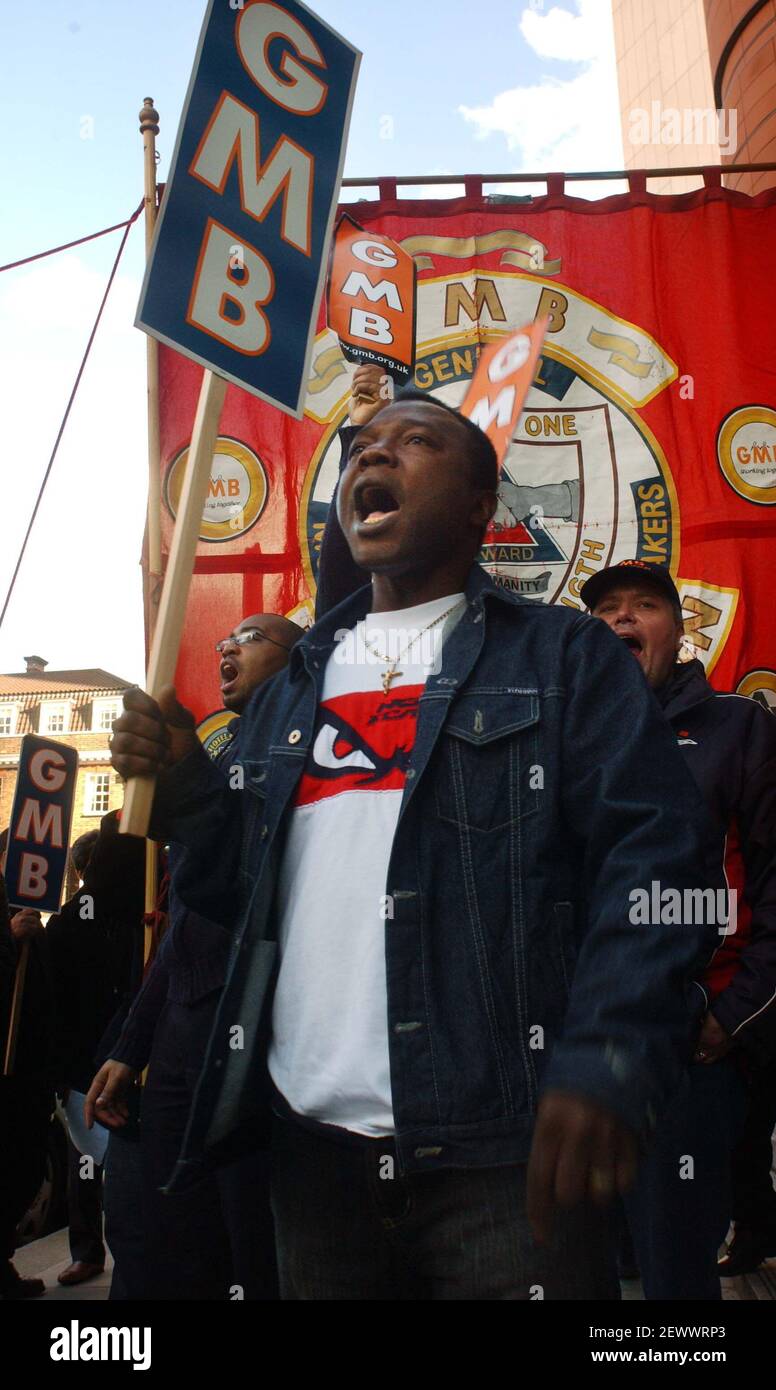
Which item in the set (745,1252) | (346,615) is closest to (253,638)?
(346,615)

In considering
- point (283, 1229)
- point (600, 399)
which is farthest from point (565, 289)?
point (283, 1229)

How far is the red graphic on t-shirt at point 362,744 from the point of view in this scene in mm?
1504

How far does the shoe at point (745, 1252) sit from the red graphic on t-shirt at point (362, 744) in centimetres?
312

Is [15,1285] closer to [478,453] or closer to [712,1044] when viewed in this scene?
[712,1044]

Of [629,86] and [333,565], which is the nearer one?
[333,565]

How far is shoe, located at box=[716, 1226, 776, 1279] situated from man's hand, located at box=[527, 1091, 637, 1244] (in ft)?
10.3

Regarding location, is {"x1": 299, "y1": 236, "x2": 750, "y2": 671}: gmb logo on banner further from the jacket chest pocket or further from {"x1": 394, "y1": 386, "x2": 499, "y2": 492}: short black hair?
the jacket chest pocket

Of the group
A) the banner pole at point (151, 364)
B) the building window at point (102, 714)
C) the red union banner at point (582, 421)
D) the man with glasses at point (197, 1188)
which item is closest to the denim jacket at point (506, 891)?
the man with glasses at point (197, 1188)

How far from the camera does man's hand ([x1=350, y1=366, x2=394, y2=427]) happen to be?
365 cm

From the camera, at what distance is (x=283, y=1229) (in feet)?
4.72

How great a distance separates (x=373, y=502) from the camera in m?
1.76

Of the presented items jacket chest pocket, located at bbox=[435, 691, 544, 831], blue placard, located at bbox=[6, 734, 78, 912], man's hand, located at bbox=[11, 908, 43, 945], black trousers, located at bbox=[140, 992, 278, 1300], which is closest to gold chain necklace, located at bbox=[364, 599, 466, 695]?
jacket chest pocket, located at bbox=[435, 691, 544, 831]
